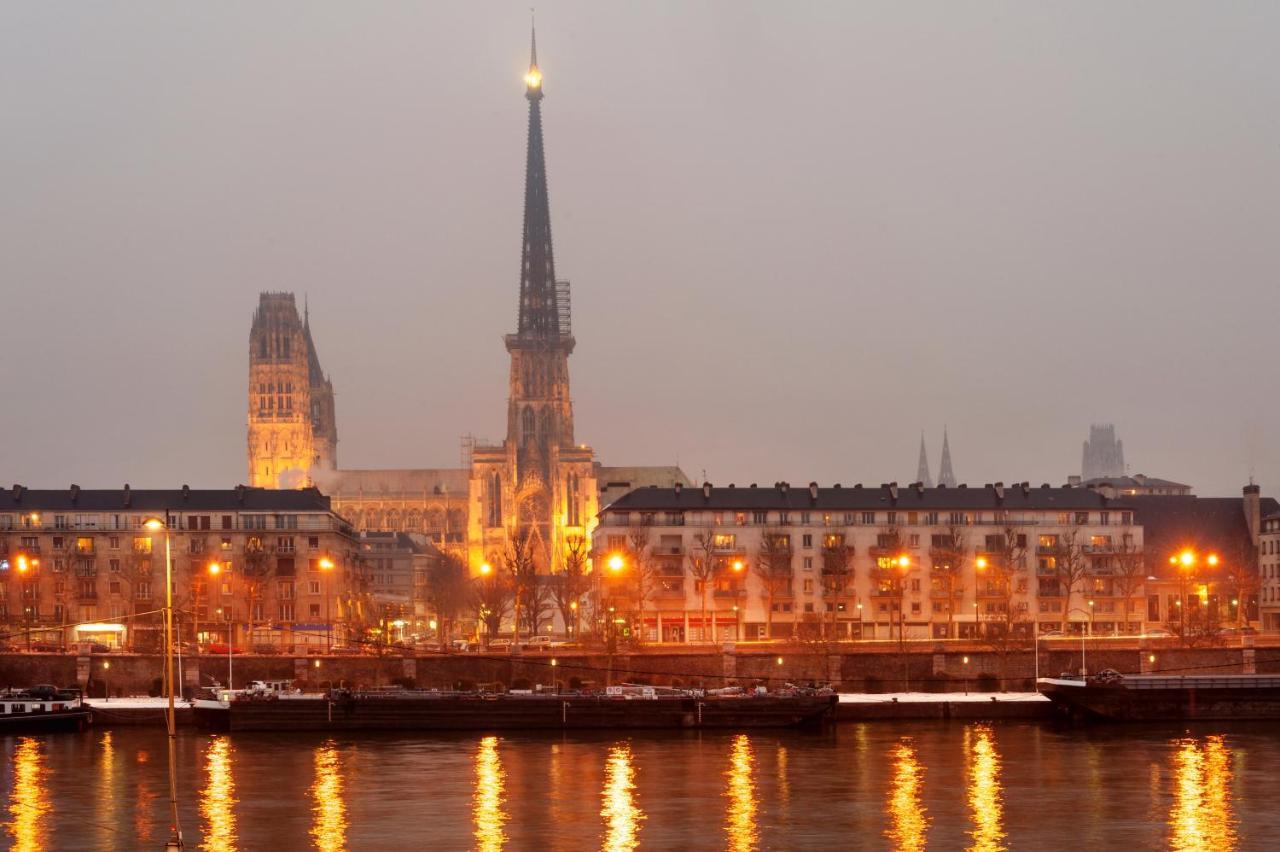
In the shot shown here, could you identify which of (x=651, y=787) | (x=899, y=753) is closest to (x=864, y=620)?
(x=899, y=753)

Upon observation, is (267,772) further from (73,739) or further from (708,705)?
(708,705)

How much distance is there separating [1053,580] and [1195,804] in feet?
307

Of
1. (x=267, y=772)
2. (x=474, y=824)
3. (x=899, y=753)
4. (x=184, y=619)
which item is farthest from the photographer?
(x=184, y=619)

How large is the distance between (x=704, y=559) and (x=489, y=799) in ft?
294

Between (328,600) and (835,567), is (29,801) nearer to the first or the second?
(328,600)

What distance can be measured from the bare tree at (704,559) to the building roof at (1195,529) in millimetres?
42282

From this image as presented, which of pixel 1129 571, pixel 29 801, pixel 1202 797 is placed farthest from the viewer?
pixel 1129 571

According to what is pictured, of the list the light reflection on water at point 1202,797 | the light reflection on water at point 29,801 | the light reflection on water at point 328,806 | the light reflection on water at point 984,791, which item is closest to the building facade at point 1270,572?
the light reflection on water at point 984,791


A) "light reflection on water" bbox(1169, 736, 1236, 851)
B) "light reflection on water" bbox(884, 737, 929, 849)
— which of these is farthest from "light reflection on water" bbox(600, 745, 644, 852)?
"light reflection on water" bbox(1169, 736, 1236, 851)

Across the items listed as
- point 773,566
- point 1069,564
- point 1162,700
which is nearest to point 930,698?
point 1162,700

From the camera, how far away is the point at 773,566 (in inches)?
6855

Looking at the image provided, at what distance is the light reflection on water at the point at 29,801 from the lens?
77938 mm

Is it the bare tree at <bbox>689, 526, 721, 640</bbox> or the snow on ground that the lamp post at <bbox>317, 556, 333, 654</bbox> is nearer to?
the bare tree at <bbox>689, 526, 721, 640</bbox>

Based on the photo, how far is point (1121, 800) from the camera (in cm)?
8675
